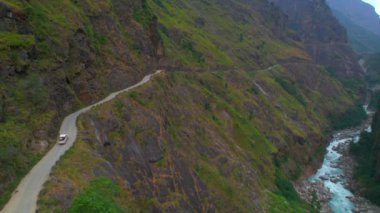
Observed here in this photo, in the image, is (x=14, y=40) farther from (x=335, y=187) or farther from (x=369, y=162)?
(x=369, y=162)

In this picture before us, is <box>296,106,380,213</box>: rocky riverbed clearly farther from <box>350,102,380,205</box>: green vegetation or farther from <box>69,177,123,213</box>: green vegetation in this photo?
<box>69,177,123,213</box>: green vegetation

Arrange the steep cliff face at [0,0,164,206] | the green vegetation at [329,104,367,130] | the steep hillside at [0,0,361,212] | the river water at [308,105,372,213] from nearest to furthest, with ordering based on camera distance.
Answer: the steep cliff face at [0,0,164,206] < the steep hillside at [0,0,361,212] < the river water at [308,105,372,213] < the green vegetation at [329,104,367,130]

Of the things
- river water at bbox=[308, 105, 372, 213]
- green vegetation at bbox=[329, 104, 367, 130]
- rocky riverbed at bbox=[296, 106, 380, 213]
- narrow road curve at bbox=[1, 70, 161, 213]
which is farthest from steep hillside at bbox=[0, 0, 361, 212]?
green vegetation at bbox=[329, 104, 367, 130]

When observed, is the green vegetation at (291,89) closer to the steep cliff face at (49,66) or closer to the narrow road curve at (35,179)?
the steep cliff face at (49,66)

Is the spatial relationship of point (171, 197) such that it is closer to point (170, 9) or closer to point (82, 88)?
point (82, 88)

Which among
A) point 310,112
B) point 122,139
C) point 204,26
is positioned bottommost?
point 310,112

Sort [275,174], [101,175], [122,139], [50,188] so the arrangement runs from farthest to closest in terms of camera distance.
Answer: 1. [275,174]
2. [122,139]
3. [101,175]
4. [50,188]

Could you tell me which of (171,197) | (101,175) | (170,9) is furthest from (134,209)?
(170,9)

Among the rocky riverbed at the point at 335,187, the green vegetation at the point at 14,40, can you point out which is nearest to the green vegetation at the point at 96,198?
the green vegetation at the point at 14,40
